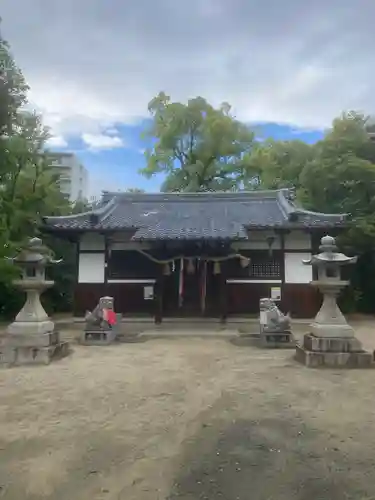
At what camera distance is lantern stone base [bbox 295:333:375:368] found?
25.9ft

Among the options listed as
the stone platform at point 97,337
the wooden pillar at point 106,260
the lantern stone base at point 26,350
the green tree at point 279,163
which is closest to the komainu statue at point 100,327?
the stone platform at point 97,337

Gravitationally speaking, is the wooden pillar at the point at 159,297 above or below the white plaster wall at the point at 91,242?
below

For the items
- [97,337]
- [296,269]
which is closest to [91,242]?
[97,337]

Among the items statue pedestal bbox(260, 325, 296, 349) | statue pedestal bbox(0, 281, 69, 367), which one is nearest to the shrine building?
statue pedestal bbox(260, 325, 296, 349)

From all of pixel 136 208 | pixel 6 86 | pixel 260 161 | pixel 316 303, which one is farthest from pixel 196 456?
pixel 260 161

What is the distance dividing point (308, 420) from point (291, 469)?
4.34 ft

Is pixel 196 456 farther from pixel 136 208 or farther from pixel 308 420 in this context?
pixel 136 208

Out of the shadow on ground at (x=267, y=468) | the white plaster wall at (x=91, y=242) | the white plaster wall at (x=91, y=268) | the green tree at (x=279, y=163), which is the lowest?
the shadow on ground at (x=267, y=468)

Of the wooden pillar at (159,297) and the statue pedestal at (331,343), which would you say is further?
the wooden pillar at (159,297)

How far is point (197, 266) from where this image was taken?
15133 millimetres

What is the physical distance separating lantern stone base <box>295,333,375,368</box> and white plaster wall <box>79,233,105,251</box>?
30.9 feet

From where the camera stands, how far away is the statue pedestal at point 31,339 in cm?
831

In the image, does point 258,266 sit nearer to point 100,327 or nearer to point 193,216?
point 193,216

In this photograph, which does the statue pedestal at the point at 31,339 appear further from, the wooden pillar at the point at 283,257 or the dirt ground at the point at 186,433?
the wooden pillar at the point at 283,257
